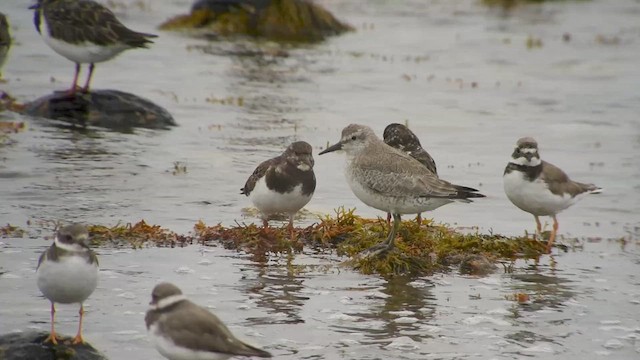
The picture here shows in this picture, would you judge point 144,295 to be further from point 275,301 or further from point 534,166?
point 534,166

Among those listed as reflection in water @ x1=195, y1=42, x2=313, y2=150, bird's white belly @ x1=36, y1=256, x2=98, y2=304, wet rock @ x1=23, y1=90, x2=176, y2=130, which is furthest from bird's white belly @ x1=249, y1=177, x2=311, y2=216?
wet rock @ x1=23, y1=90, x2=176, y2=130

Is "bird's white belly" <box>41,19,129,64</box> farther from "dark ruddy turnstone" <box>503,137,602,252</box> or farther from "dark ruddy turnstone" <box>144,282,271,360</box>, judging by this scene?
"dark ruddy turnstone" <box>144,282,271,360</box>

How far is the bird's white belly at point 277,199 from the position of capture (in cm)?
1411

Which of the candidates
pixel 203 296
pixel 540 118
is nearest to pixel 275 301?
pixel 203 296

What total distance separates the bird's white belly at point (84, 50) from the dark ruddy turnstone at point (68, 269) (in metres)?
12.3

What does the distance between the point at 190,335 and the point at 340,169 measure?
36.4ft

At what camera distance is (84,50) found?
21.7 metres

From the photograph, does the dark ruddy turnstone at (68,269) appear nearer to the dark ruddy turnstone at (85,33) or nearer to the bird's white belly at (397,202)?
the bird's white belly at (397,202)

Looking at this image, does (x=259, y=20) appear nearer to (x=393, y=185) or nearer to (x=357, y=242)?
(x=357, y=242)

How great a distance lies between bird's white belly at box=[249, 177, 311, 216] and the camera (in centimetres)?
1411

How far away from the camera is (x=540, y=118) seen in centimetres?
2527

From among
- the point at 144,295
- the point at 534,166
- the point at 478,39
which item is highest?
the point at 478,39

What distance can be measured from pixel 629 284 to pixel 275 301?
4.61 meters

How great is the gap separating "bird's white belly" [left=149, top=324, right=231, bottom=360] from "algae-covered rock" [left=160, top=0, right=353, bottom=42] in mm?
25801
